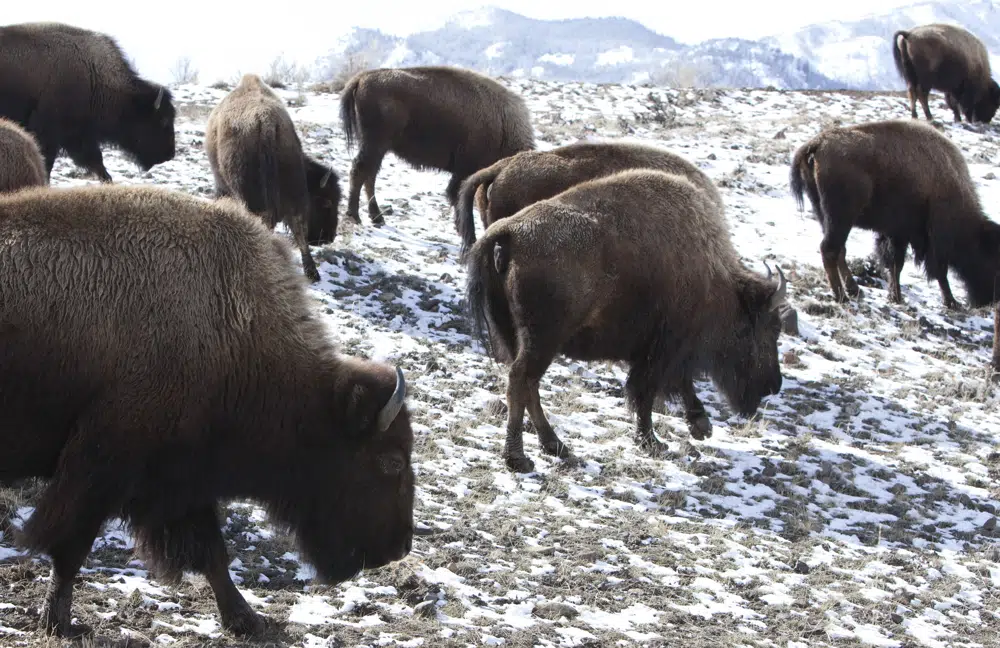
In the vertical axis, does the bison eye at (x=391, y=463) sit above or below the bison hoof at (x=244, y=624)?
above

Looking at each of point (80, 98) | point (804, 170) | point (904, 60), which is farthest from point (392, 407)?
point (904, 60)

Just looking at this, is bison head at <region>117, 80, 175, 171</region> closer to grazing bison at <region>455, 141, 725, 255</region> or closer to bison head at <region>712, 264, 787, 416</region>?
grazing bison at <region>455, 141, 725, 255</region>

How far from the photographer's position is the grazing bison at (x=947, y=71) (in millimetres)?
17484

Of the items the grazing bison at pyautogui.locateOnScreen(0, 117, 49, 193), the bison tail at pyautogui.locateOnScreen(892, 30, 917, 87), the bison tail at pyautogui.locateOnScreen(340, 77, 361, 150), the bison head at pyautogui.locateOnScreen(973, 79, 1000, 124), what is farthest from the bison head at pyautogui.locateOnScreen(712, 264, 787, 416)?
the bison head at pyautogui.locateOnScreen(973, 79, 1000, 124)

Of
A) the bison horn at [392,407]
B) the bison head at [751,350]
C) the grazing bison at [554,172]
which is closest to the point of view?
the bison horn at [392,407]

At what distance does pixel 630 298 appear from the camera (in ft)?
22.5

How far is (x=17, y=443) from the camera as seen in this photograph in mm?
3680

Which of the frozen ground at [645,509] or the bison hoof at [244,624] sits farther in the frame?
A: the frozen ground at [645,509]

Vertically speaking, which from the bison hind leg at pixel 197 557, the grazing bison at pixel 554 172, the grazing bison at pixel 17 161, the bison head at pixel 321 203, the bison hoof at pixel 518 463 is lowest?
the bison hoof at pixel 518 463

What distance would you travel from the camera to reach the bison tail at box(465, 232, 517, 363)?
21.7 feet

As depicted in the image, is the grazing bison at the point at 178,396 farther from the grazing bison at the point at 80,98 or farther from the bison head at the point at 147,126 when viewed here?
the bison head at the point at 147,126

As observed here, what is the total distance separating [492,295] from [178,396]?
317 centimetres

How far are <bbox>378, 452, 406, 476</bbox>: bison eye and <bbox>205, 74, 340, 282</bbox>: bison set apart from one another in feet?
17.0

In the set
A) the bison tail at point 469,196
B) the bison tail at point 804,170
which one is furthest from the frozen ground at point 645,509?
the bison tail at point 804,170
